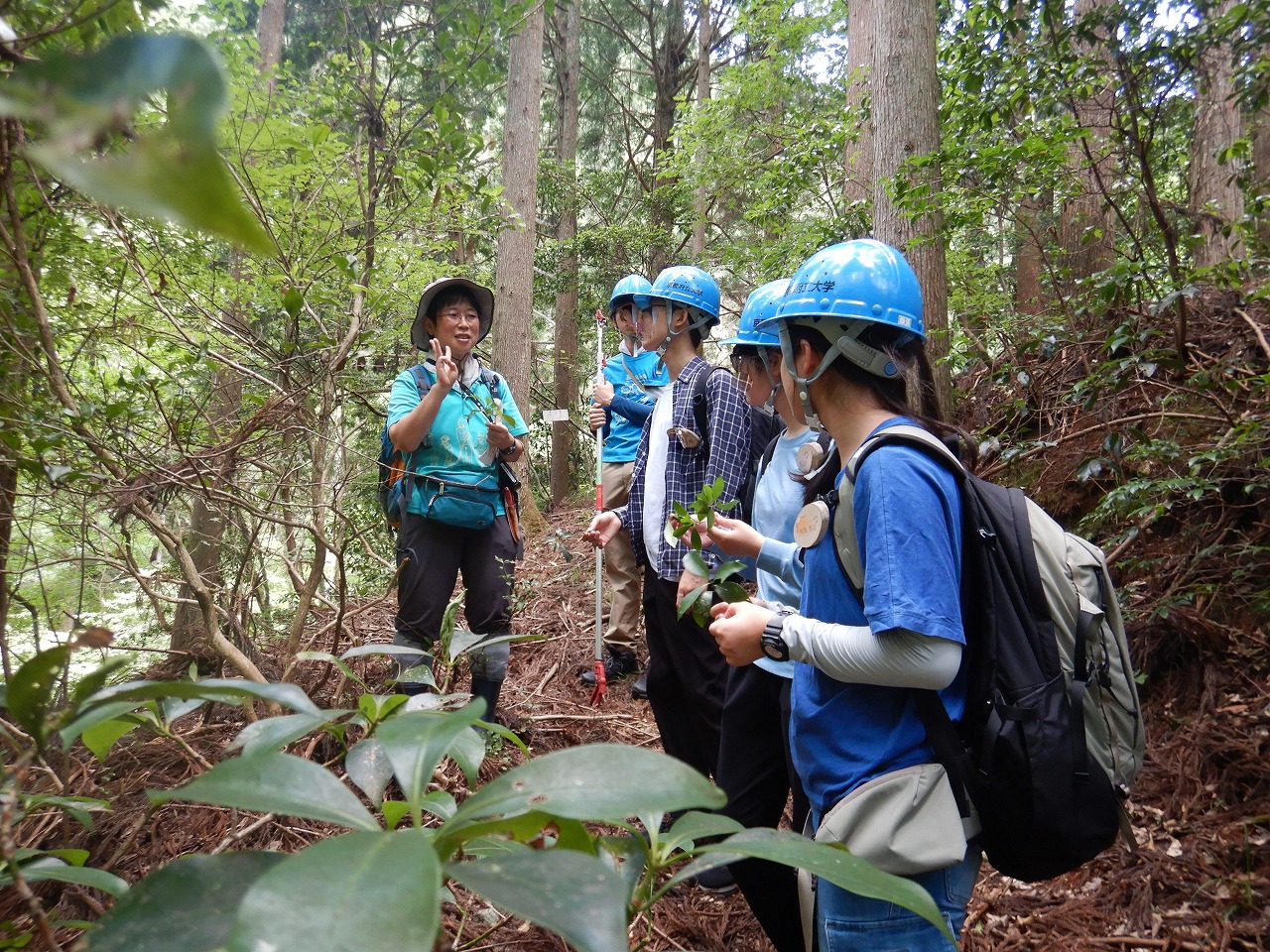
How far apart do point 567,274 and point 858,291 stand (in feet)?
35.5

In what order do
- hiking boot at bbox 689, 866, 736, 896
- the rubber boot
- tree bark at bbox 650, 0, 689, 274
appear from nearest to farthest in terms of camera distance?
hiking boot at bbox 689, 866, 736, 896
the rubber boot
tree bark at bbox 650, 0, 689, 274

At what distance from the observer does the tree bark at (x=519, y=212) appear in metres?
7.99

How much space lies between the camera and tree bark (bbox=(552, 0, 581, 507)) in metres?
12.2

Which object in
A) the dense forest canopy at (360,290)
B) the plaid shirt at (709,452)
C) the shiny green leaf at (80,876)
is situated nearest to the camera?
the shiny green leaf at (80,876)

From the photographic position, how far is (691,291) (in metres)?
3.65

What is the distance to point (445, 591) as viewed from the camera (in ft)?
11.4

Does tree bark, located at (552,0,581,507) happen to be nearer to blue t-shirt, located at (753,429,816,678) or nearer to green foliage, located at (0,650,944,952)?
blue t-shirt, located at (753,429,816,678)

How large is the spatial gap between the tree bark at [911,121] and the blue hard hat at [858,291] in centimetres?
272

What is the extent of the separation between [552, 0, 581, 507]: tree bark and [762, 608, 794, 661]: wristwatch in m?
9.68

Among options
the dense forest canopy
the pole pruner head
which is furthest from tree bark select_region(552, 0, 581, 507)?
the pole pruner head

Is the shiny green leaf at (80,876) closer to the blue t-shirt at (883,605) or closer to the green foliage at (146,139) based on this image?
the green foliage at (146,139)

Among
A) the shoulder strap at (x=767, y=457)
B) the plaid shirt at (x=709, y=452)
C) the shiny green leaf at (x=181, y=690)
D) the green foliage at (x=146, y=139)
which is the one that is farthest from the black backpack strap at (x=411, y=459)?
the green foliage at (x=146, y=139)

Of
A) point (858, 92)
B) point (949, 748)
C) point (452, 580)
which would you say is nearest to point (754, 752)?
point (949, 748)

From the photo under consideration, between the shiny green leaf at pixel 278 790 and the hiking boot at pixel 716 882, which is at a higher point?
the shiny green leaf at pixel 278 790
